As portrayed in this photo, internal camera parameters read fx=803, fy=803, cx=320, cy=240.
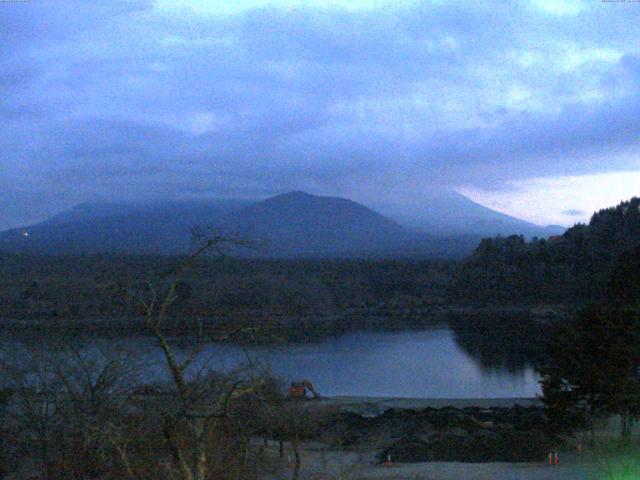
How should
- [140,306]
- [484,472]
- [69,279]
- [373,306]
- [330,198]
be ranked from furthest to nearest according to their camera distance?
[330,198], [373,306], [69,279], [484,472], [140,306]

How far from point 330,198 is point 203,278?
13167 cm

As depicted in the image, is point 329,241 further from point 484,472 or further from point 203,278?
point 484,472

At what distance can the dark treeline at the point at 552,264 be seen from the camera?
58.6 m

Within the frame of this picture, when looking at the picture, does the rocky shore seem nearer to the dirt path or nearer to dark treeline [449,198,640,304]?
the dirt path

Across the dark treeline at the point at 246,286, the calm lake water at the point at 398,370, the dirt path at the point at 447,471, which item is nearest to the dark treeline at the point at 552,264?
the dark treeline at the point at 246,286

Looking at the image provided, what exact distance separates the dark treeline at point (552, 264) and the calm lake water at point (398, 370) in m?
18.6

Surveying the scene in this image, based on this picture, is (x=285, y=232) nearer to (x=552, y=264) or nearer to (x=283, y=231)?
(x=283, y=231)

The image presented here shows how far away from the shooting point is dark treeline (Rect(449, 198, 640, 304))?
58.6 m

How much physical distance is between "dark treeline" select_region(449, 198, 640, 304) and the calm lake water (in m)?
18.6

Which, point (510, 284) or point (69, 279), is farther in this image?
point (510, 284)

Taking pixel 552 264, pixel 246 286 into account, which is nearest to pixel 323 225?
pixel 552 264

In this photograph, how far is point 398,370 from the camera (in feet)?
113

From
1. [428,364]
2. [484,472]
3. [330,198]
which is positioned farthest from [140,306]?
[330,198]

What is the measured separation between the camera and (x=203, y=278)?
5188 cm
